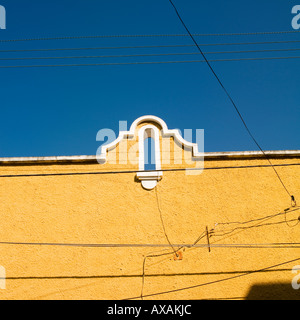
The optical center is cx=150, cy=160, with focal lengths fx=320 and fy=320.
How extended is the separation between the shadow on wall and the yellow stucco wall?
0.02 m

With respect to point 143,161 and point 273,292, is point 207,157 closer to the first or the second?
point 143,161

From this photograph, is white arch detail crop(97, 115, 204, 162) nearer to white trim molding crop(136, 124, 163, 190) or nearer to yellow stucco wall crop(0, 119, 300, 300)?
white trim molding crop(136, 124, 163, 190)

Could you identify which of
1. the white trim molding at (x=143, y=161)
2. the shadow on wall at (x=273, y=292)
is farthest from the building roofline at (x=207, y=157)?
the shadow on wall at (x=273, y=292)

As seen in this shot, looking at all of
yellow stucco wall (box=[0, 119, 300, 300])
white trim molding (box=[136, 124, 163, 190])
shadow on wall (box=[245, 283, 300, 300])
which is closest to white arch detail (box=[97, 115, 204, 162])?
white trim molding (box=[136, 124, 163, 190])

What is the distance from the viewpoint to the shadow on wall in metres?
6.98

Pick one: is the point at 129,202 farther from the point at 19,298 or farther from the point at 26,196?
the point at 19,298

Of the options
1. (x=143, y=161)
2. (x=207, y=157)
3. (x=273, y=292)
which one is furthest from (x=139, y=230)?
(x=273, y=292)

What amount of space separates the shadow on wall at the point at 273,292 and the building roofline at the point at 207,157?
9.81ft

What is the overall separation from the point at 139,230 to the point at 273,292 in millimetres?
3242

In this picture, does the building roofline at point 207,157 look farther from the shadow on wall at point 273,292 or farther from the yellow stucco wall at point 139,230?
the shadow on wall at point 273,292

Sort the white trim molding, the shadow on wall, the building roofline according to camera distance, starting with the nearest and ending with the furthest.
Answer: the shadow on wall, the white trim molding, the building roofline

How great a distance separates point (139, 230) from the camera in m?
7.42
